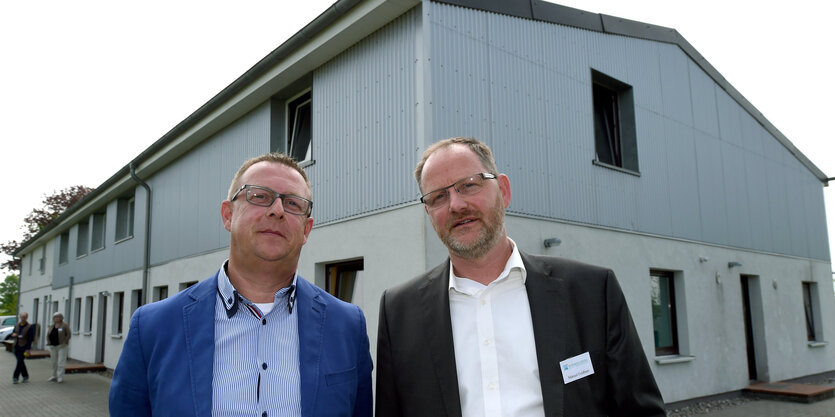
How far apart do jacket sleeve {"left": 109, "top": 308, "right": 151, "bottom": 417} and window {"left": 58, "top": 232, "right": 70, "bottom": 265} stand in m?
29.4

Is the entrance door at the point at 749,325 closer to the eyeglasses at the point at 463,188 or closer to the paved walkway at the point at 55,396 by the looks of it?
the eyeglasses at the point at 463,188

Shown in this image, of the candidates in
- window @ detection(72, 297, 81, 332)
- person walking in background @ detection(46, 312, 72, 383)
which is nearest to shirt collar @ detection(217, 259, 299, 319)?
person walking in background @ detection(46, 312, 72, 383)

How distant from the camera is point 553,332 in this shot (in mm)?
2201

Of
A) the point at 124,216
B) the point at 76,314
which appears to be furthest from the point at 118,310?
the point at 76,314

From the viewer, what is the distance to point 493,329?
2271 mm

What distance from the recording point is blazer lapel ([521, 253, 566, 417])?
6.86 ft

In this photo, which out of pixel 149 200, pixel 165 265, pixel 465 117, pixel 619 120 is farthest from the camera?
pixel 149 200

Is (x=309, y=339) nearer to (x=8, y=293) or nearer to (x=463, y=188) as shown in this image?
(x=463, y=188)

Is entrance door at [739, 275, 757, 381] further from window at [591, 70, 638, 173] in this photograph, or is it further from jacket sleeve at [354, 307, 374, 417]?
jacket sleeve at [354, 307, 374, 417]

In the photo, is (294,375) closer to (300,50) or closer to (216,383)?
(216,383)

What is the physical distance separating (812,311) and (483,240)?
1675 cm

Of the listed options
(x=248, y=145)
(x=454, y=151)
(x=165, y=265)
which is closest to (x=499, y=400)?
(x=454, y=151)

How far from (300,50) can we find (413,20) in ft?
7.85

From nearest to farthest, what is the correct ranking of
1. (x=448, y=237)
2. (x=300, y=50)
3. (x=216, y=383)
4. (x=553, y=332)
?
1. (x=216, y=383)
2. (x=553, y=332)
3. (x=448, y=237)
4. (x=300, y=50)
